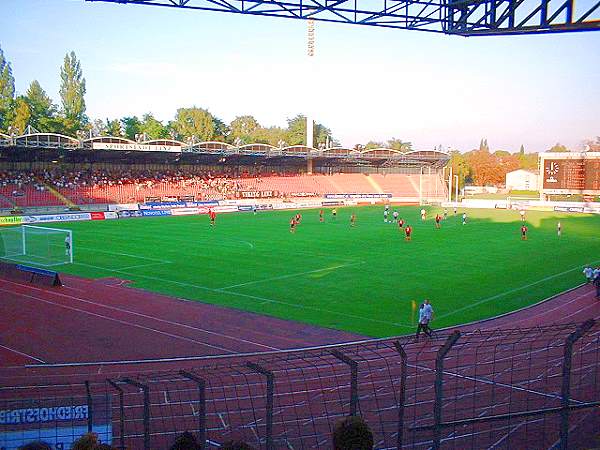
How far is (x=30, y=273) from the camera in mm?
28516

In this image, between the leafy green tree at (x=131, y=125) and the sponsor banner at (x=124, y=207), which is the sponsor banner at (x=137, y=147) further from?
the leafy green tree at (x=131, y=125)

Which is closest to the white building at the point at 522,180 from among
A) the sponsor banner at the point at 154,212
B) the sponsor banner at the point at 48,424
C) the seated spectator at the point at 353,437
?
the sponsor banner at the point at 154,212

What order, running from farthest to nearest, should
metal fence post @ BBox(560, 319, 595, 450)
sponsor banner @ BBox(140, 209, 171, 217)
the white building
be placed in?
the white building < sponsor banner @ BBox(140, 209, 171, 217) < metal fence post @ BBox(560, 319, 595, 450)

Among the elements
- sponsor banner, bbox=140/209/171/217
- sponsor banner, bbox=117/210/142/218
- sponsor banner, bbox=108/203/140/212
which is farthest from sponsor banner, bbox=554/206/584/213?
sponsor banner, bbox=108/203/140/212

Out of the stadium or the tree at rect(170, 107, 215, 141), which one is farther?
the tree at rect(170, 107, 215, 141)

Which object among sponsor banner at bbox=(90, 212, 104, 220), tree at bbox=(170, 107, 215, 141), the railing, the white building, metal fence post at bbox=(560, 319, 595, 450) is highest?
A: tree at bbox=(170, 107, 215, 141)

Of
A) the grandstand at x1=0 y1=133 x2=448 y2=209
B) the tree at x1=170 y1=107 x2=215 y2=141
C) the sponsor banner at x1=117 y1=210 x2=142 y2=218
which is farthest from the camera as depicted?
the tree at x1=170 y1=107 x2=215 y2=141

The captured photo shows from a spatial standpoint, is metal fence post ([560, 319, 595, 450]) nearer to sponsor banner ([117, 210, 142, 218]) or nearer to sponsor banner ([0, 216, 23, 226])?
sponsor banner ([0, 216, 23, 226])

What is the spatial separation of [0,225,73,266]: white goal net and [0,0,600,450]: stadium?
216 mm

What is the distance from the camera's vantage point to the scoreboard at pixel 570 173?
62.4 metres

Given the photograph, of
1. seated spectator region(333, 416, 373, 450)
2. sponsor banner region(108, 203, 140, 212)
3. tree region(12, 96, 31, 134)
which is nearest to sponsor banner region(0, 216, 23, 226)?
sponsor banner region(108, 203, 140, 212)

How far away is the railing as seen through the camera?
415 inches

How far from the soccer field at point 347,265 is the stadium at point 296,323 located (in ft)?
0.59

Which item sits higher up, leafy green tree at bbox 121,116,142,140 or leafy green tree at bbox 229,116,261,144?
leafy green tree at bbox 229,116,261,144
